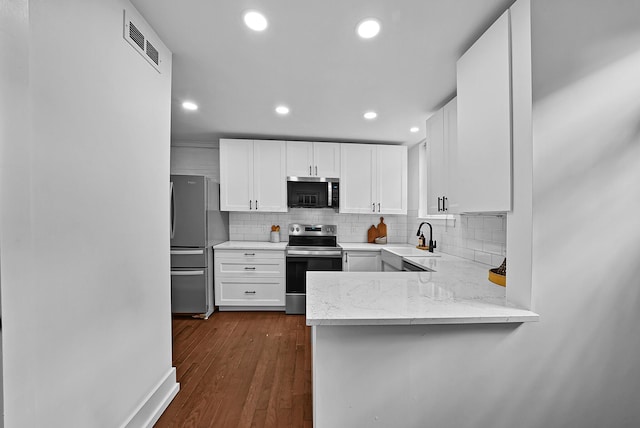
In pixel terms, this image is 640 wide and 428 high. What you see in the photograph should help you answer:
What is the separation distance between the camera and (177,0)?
4.33 feet

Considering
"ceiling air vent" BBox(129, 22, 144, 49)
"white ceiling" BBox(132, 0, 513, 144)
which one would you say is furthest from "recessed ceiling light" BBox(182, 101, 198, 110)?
"ceiling air vent" BBox(129, 22, 144, 49)

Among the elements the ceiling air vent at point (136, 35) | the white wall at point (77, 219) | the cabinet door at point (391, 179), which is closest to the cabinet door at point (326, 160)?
the cabinet door at point (391, 179)

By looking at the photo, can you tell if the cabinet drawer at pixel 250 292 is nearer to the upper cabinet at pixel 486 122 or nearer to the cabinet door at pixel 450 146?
the cabinet door at pixel 450 146

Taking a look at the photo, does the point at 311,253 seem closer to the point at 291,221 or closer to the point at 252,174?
the point at 291,221

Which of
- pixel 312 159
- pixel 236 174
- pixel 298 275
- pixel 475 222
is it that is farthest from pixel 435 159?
pixel 236 174

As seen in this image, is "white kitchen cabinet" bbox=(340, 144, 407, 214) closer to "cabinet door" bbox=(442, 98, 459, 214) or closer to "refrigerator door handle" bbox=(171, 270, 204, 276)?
"cabinet door" bbox=(442, 98, 459, 214)

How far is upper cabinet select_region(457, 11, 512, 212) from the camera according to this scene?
1.26m

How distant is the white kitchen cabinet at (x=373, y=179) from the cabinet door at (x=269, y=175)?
85 cm

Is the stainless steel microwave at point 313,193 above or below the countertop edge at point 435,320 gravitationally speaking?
above

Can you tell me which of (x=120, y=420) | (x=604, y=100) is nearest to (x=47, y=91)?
(x=120, y=420)

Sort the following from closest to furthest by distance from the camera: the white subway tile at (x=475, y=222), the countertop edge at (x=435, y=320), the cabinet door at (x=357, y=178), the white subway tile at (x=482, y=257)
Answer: the countertop edge at (x=435, y=320) < the white subway tile at (x=482, y=257) < the white subway tile at (x=475, y=222) < the cabinet door at (x=357, y=178)

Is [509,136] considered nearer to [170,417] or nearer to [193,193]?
[170,417]

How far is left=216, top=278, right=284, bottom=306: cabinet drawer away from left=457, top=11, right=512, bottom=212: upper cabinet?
2.55 metres

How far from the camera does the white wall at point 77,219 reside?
82 centimetres
